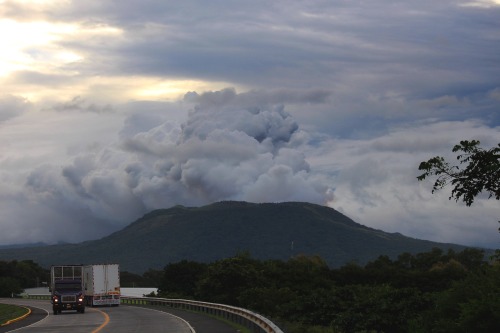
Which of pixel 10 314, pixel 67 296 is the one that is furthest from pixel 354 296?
pixel 10 314

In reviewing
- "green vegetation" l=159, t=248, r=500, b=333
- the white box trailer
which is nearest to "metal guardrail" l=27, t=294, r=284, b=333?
"green vegetation" l=159, t=248, r=500, b=333

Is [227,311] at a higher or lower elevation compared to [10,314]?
higher

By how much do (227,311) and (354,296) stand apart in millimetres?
13667

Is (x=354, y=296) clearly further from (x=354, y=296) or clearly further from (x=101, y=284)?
(x=101, y=284)

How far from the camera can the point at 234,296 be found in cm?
8988

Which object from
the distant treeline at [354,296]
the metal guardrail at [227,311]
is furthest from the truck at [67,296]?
the distant treeline at [354,296]

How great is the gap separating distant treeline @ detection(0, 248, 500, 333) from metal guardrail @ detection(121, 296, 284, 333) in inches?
34.0

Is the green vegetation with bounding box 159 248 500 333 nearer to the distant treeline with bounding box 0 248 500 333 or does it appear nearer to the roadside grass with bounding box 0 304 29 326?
the distant treeline with bounding box 0 248 500 333

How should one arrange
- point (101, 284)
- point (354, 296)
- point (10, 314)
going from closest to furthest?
1. point (354, 296)
2. point (10, 314)
3. point (101, 284)

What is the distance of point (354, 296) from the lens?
6272cm

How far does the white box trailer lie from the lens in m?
74.8

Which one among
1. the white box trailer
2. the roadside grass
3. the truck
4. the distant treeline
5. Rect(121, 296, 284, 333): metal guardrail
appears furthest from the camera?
the white box trailer

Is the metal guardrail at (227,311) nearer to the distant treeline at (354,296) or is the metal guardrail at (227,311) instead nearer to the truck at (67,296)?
the distant treeline at (354,296)

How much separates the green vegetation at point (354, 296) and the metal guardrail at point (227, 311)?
106 centimetres
